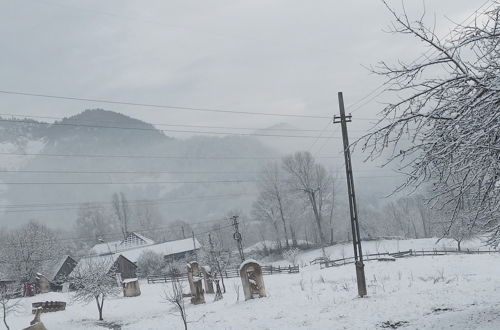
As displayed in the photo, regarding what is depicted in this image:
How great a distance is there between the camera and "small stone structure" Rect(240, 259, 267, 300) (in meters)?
23.8

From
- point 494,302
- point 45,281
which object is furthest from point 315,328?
→ point 45,281

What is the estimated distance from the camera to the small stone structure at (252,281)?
23.8 m

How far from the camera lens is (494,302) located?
43.4 feet

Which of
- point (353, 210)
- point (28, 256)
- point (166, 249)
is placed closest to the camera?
point (353, 210)

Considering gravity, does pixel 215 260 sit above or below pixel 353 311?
above

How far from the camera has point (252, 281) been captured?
943 inches

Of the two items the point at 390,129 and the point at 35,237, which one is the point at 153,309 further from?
the point at 35,237

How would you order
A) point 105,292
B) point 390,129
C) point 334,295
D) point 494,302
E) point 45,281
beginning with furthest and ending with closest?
1. point 45,281
2. point 105,292
3. point 334,295
4. point 494,302
5. point 390,129

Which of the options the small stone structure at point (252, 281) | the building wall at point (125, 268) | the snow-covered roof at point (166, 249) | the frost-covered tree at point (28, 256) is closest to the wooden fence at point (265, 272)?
the building wall at point (125, 268)

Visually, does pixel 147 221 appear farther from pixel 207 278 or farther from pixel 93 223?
pixel 207 278

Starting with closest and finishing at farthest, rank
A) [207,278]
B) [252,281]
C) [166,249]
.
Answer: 1. [252,281]
2. [207,278]
3. [166,249]

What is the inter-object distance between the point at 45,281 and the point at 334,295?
40.5m

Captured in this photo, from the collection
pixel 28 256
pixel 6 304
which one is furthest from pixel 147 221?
pixel 6 304

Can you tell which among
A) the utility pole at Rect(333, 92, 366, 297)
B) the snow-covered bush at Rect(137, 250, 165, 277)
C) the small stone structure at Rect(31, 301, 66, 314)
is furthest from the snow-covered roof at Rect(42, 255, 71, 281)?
the utility pole at Rect(333, 92, 366, 297)
